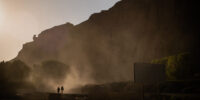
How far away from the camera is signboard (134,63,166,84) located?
1515cm

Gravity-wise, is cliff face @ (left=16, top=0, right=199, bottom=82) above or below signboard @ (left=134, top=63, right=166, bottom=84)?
above

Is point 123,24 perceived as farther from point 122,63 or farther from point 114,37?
point 122,63

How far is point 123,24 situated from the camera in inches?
5399

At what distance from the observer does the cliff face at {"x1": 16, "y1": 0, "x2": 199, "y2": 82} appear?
91375 mm

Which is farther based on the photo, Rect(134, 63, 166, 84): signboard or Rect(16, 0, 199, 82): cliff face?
Rect(16, 0, 199, 82): cliff face

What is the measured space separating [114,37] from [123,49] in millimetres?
17987

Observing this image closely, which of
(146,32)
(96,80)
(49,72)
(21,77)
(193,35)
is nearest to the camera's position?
(21,77)

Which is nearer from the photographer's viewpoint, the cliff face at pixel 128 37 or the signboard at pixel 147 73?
the signboard at pixel 147 73

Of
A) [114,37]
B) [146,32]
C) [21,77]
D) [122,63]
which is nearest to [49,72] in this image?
[21,77]

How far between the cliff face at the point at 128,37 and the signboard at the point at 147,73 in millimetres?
67597

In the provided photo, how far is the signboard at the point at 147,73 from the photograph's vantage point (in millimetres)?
15148

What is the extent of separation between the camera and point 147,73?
15.3 m

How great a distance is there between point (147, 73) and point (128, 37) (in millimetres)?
109679

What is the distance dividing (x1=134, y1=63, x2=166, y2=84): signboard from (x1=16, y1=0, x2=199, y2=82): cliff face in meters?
67.6
